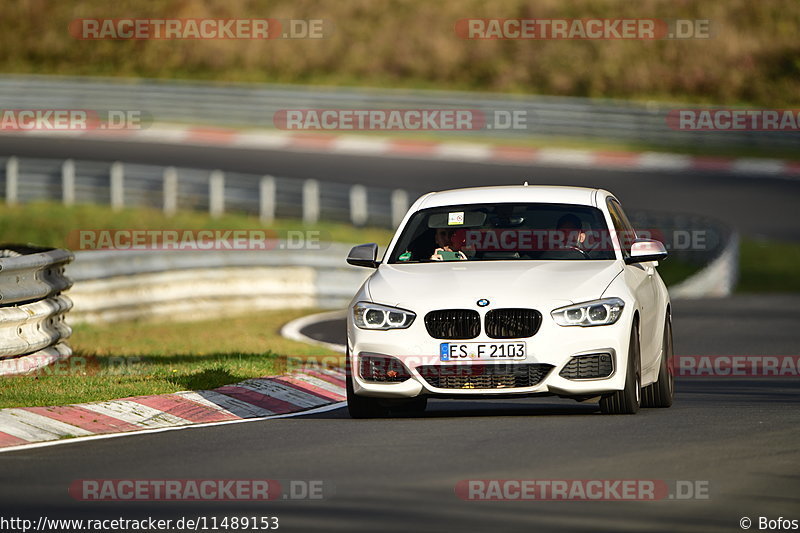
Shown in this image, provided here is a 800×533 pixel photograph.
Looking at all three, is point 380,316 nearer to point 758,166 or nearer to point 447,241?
point 447,241

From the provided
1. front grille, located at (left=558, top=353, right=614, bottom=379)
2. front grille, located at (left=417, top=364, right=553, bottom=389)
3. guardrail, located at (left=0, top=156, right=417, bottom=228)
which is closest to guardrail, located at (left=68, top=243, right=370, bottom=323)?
guardrail, located at (left=0, top=156, right=417, bottom=228)

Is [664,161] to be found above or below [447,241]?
above

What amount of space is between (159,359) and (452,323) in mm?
5044

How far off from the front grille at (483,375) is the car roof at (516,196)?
5.75ft

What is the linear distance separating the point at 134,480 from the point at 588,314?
3481 millimetres

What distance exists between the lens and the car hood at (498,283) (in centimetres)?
1082

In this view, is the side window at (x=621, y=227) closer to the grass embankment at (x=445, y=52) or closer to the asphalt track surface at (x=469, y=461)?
the asphalt track surface at (x=469, y=461)

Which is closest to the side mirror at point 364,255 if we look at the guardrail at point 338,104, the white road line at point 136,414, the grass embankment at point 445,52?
the white road line at point 136,414

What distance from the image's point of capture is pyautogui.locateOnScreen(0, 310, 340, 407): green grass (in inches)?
478

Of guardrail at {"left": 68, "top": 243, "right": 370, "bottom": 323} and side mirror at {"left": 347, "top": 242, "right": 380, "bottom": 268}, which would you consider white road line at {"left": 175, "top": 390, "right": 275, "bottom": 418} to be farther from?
guardrail at {"left": 68, "top": 243, "right": 370, "bottom": 323}

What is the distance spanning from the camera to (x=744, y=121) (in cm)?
4225

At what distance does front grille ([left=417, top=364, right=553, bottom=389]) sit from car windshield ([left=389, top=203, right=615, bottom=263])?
1.14 m

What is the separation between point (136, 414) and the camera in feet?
37.3

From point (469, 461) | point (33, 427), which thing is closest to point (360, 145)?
point (33, 427)
